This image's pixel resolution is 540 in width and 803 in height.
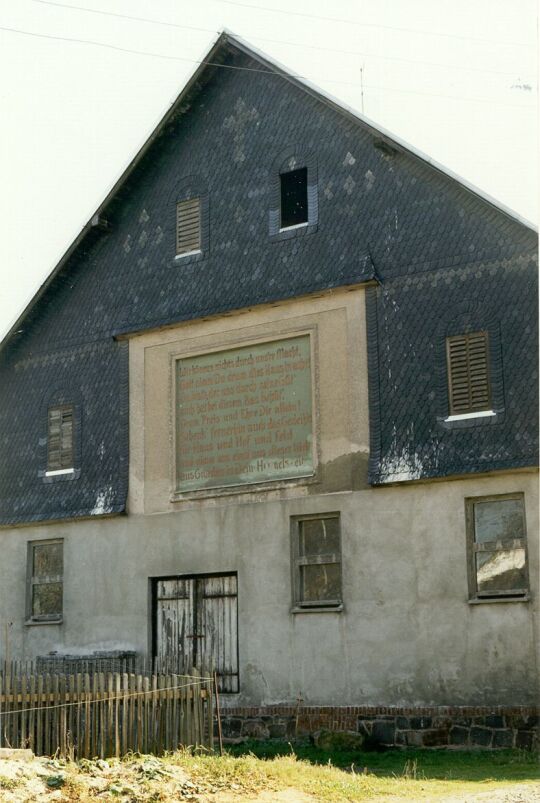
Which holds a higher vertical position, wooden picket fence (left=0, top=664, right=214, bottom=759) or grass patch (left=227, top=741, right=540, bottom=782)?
wooden picket fence (left=0, top=664, right=214, bottom=759)

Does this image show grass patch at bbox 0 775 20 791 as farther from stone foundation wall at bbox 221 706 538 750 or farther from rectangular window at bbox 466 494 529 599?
rectangular window at bbox 466 494 529 599

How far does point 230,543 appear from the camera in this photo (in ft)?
78.3

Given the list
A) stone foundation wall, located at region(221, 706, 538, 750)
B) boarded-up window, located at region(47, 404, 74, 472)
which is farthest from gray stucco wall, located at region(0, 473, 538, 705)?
boarded-up window, located at region(47, 404, 74, 472)

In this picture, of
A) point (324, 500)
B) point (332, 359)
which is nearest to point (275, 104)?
point (332, 359)

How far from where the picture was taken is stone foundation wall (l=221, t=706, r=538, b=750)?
64.7 feet

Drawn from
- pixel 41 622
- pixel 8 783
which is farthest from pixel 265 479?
pixel 8 783

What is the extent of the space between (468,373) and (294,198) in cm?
556

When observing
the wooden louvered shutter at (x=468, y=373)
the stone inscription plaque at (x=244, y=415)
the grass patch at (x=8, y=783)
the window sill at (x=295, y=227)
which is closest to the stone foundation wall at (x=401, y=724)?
the stone inscription plaque at (x=244, y=415)

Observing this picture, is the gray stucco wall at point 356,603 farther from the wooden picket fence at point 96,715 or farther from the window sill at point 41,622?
Answer: the wooden picket fence at point 96,715

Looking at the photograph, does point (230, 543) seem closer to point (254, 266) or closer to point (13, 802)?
point (254, 266)

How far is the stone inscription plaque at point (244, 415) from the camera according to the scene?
76.8 feet

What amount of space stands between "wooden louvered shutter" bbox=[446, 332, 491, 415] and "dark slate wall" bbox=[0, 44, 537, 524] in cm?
37

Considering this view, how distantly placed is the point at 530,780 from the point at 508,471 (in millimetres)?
5387

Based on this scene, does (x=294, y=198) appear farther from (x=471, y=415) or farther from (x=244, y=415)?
(x=471, y=415)
